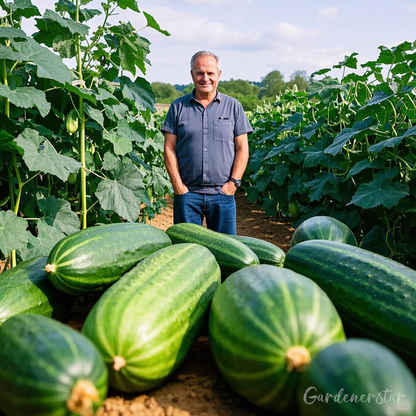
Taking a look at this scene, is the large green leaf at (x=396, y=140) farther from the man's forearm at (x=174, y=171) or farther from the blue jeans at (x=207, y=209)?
the man's forearm at (x=174, y=171)

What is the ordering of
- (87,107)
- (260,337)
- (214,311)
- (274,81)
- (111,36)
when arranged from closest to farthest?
(260,337), (214,311), (87,107), (111,36), (274,81)

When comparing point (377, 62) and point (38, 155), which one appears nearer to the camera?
point (38, 155)

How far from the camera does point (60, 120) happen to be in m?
3.78

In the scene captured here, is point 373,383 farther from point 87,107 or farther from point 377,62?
point 377,62

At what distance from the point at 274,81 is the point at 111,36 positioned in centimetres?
6893

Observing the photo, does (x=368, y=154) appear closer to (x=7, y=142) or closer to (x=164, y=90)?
(x=7, y=142)

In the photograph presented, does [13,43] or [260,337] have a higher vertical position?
[13,43]

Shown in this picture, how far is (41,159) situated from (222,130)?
6.53 ft

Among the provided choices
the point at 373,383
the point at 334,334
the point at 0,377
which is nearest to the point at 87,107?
the point at 0,377

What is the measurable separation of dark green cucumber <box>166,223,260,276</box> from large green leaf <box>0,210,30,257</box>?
1.00m

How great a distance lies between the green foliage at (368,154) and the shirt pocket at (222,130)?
1.04 meters

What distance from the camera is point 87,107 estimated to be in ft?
11.8

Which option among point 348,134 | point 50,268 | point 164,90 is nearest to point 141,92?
point 348,134

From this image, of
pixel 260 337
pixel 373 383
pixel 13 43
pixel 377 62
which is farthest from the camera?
pixel 377 62
